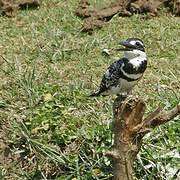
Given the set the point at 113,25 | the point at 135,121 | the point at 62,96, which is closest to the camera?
the point at 135,121

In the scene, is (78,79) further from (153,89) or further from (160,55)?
(160,55)

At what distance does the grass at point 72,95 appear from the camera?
3.13m

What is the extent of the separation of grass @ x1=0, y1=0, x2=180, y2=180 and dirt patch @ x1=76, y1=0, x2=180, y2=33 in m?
0.13

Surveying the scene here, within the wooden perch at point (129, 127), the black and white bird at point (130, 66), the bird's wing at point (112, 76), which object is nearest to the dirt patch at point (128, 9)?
the bird's wing at point (112, 76)

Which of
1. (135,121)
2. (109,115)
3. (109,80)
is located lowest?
(109,115)

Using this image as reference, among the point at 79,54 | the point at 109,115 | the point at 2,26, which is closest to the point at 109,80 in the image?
the point at 109,115

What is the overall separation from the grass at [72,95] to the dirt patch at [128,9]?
5.3 inches

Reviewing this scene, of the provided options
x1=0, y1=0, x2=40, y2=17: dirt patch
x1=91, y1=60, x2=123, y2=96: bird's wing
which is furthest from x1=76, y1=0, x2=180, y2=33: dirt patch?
x1=91, y1=60, x2=123, y2=96: bird's wing

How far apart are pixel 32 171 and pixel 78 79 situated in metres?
1.57

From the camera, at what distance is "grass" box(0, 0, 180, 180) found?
3.13 m

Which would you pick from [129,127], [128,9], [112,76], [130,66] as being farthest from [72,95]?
[128,9]

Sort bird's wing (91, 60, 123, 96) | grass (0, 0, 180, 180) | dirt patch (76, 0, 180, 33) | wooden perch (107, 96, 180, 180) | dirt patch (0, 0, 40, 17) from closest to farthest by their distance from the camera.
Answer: wooden perch (107, 96, 180, 180), grass (0, 0, 180, 180), bird's wing (91, 60, 123, 96), dirt patch (76, 0, 180, 33), dirt patch (0, 0, 40, 17)

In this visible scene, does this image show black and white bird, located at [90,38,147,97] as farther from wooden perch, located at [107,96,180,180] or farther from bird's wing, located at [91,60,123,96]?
wooden perch, located at [107,96,180,180]

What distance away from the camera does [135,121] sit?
2574 millimetres
